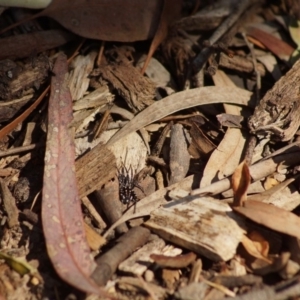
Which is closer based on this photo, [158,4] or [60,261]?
[60,261]

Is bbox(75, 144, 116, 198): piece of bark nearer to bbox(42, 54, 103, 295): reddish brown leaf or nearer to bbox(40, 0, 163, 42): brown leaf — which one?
bbox(42, 54, 103, 295): reddish brown leaf

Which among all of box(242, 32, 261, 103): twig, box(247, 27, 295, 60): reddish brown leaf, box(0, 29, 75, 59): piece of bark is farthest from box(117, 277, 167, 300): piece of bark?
box(247, 27, 295, 60): reddish brown leaf

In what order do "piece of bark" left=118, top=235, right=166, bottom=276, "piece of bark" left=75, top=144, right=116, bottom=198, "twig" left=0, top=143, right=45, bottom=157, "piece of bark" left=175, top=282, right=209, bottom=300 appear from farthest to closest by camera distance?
"twig" left=0, top=143, right=45, bottom=157, "piece of bark" left=75, top=144, right=116, bottom=198, "piece of bark" left=118, top=235, right=166, bottom=276, "piece of bark" left=175, top=282, right=209, bottom=300

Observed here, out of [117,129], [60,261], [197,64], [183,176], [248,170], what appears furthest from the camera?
[197,64]

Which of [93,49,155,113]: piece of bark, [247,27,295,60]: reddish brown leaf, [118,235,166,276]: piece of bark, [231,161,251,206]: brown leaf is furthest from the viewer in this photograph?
[247,27,295,60]: reddish brown leaf

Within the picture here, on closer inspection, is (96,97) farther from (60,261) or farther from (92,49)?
(60,261)

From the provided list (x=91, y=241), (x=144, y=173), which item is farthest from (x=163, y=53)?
(x=91, y=241)
